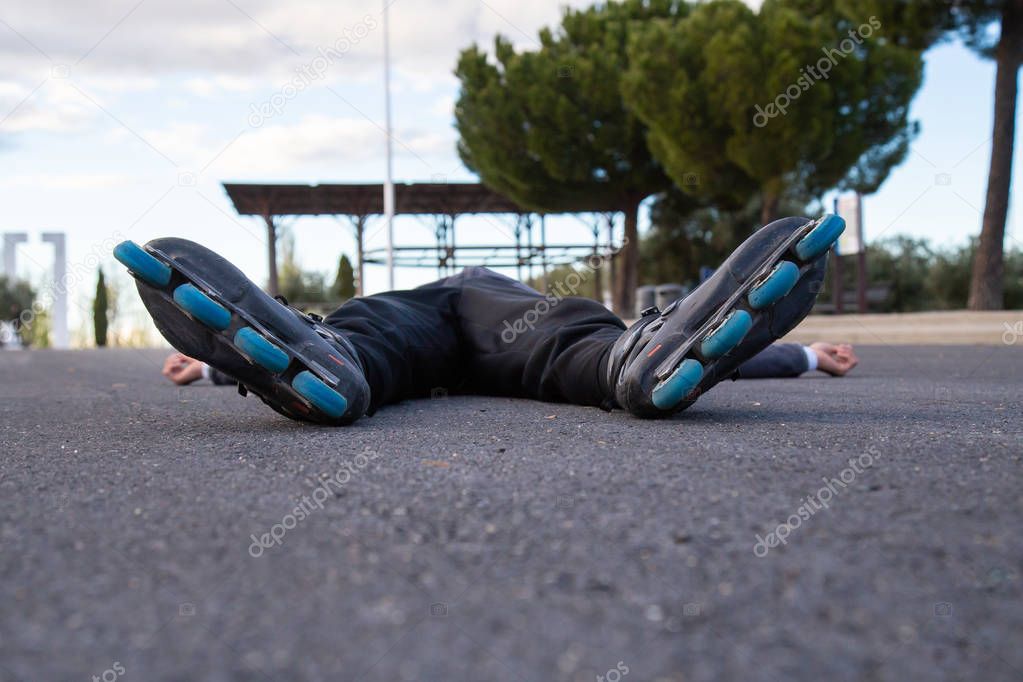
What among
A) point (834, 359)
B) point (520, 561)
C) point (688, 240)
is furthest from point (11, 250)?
point (520, 561)

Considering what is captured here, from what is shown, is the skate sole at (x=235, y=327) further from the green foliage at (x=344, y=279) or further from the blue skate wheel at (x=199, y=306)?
the green foliage at (x=344, y=279)

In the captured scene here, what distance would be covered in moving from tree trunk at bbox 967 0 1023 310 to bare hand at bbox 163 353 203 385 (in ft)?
28.8

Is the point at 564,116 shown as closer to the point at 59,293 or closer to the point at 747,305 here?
the point at 59,293

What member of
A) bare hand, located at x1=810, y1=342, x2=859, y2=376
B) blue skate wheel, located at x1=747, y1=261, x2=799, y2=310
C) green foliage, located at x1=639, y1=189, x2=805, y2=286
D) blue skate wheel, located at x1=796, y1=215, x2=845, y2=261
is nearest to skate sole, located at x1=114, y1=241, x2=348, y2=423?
blue skate wheel, located at x1=747, y1=261, x2=799, y2=310

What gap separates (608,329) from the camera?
2.13 meters

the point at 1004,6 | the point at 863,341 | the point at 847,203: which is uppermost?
the point at 1004,6

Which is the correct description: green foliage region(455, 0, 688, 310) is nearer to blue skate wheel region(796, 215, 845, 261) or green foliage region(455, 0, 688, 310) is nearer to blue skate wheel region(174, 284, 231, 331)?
blue skate wheel region(796, 215, 845, 261)

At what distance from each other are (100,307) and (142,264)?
22058mm

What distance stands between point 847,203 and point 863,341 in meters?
2.04

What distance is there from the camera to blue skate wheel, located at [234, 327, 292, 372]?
1529 mm

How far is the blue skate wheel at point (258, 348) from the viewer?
1.53 meters

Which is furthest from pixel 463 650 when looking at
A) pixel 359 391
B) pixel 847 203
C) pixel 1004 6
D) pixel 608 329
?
pixel 1004 6

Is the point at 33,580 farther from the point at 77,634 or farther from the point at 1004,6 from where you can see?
the point at 1004,6

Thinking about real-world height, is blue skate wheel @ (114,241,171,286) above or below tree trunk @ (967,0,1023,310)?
below
